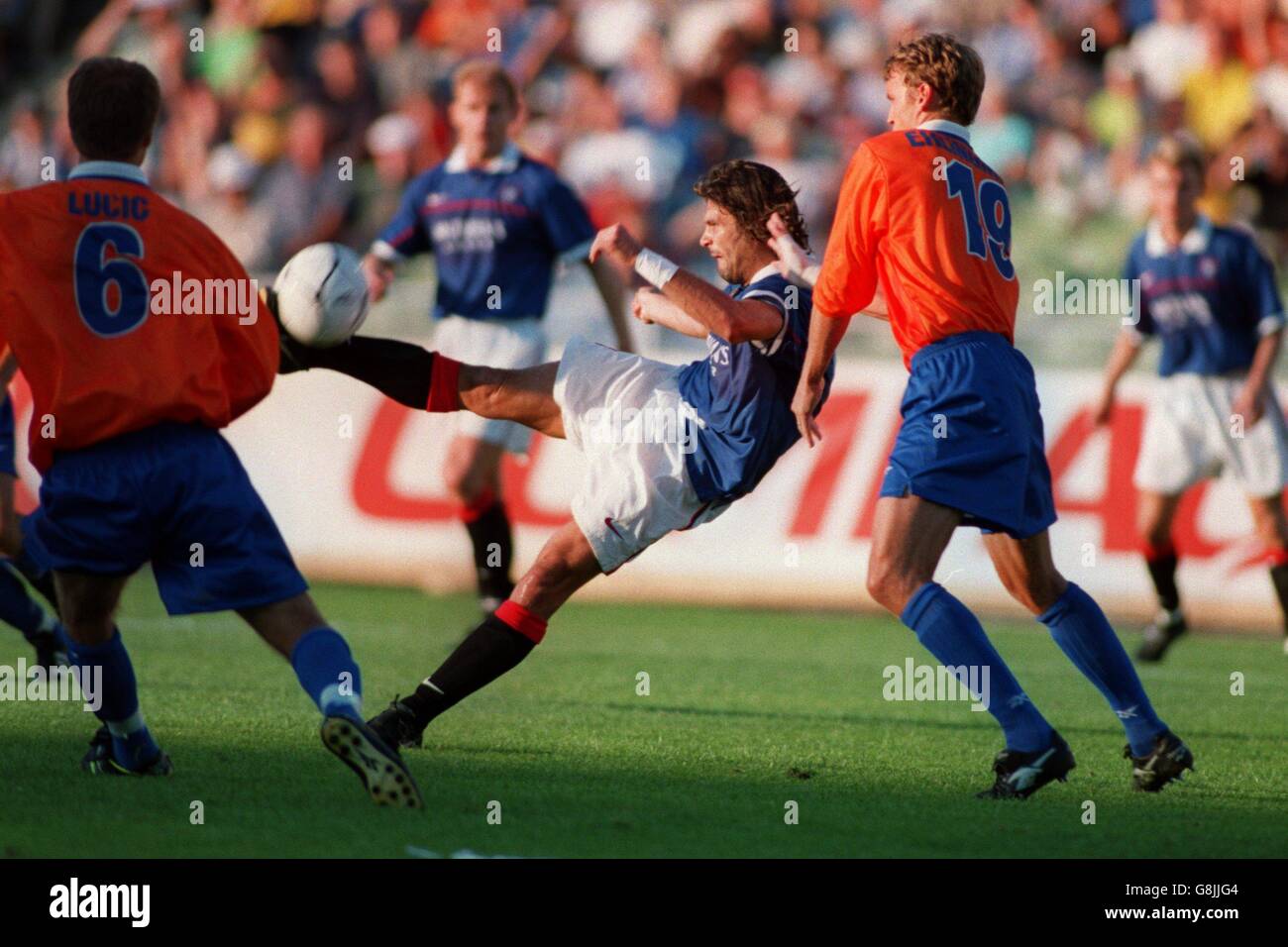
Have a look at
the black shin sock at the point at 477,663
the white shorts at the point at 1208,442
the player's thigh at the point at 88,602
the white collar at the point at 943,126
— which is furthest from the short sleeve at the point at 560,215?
the player's thigh at the point at 88,602

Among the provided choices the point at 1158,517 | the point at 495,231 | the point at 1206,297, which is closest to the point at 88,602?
the point at 495,231

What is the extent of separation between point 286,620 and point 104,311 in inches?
38.8

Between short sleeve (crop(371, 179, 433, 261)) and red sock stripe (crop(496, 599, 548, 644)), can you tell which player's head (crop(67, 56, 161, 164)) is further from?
short sleeve (crop(371, 179, 433, 261))

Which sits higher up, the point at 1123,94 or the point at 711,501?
the point at 1123,94

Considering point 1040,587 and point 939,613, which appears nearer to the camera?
point 939,613

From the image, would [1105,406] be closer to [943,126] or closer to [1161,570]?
[1161,570]

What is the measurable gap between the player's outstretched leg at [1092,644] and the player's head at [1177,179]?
4446 millimetres

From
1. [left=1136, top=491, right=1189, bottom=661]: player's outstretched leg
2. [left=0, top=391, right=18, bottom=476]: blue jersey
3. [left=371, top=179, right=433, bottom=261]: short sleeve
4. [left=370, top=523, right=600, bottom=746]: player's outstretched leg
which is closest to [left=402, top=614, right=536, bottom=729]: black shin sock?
[left=370, top=523, right=600, bottom=746]: player's outstretched leg

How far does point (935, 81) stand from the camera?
579 cm

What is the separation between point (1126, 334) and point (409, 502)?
16.1ft

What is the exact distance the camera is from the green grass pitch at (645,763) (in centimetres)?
491
